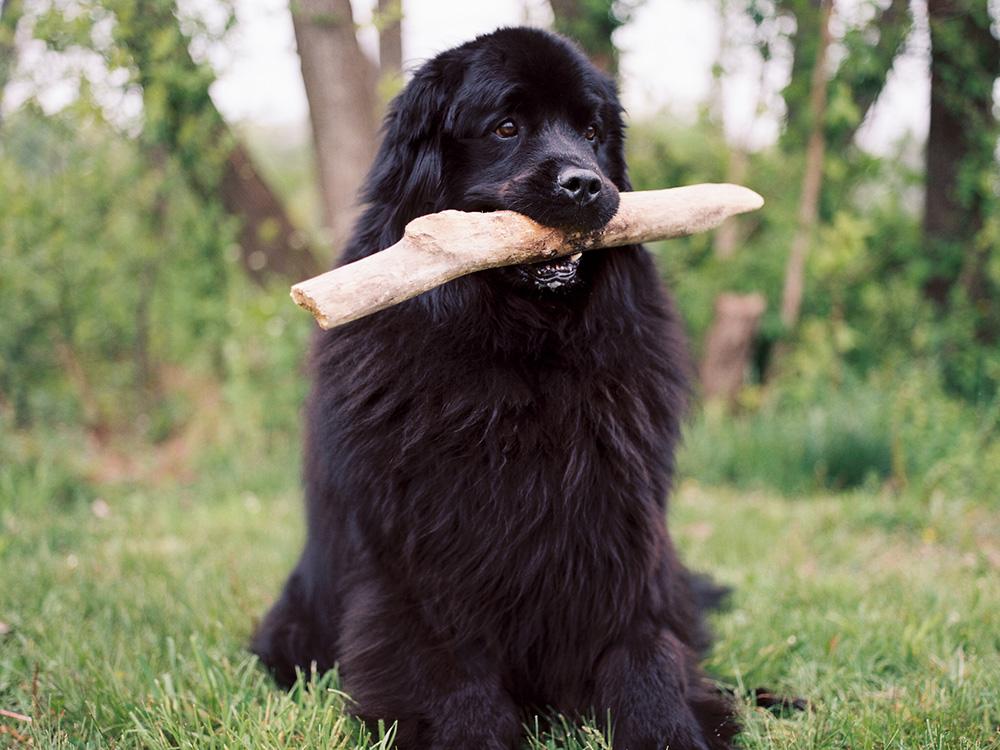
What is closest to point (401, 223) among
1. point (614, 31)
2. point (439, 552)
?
point (439, 552)

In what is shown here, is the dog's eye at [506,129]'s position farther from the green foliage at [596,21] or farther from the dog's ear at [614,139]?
the green foliage at [596,21]

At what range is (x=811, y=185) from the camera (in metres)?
A: 6.38

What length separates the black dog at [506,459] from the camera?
2.31 m

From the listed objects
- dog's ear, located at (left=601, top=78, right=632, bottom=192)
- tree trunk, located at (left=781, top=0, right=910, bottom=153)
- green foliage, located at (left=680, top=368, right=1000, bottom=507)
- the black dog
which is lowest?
green foliage, located at (left=680, top=368, right=1000, bottom=507)

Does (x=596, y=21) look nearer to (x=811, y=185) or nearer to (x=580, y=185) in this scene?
(x=811, y=185)

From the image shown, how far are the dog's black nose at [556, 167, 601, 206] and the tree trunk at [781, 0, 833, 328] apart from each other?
4.51 m

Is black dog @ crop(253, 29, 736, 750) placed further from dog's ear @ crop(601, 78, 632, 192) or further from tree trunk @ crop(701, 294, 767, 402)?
tree trunk @ crop(701, 294, 767, 402)

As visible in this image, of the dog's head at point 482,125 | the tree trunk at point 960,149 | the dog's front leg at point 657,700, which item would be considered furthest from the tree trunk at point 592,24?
the dog's front leg at point 657,700

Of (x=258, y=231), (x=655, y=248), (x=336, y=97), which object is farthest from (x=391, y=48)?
(x=655, y=248)

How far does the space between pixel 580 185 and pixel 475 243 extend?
322mm

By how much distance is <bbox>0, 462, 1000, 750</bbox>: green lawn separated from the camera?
228 cm

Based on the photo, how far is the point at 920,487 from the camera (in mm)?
4879

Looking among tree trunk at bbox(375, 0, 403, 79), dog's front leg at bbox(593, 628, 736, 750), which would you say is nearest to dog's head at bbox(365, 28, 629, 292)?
dog's front leg at bbox(593, 628, 736, 750)

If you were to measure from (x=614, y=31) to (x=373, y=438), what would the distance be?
4.88 m
